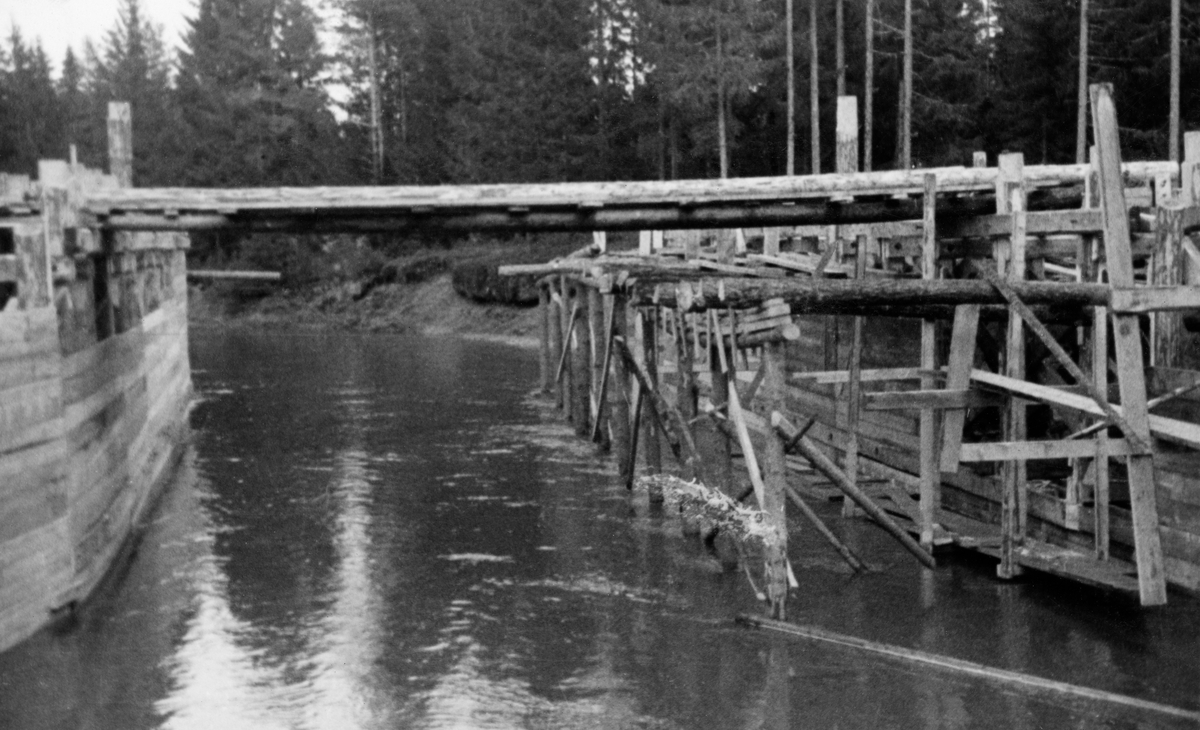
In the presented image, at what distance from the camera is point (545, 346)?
96.7 feet

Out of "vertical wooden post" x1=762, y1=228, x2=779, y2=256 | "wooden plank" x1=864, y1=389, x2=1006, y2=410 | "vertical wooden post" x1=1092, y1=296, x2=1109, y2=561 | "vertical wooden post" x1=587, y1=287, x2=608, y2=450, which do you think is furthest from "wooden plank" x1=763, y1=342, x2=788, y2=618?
"vertical wooden post" x1=587, y1=287, x2=608, y2=450

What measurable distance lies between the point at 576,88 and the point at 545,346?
65.1 ft

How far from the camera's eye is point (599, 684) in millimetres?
10938

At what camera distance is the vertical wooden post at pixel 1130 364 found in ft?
36.9

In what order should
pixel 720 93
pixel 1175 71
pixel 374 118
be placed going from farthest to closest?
pixel 374 118 < pixel 720 93 < pixel 1175 71

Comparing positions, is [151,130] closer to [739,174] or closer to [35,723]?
[739,174]

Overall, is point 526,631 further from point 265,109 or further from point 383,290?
point 265,109

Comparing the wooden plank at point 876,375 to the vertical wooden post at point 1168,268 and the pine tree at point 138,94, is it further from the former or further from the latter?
the pine tree at point 138,94

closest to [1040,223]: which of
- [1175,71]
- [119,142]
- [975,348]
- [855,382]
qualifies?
[975,348]

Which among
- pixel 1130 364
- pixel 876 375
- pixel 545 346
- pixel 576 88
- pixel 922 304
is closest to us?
pixel 1130 364

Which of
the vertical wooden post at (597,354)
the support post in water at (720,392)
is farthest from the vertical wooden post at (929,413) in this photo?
the vertical wooden post at (597,354)

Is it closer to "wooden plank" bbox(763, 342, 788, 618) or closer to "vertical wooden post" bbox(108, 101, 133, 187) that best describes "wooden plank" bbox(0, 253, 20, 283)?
"wooden plank" bbox(763, 342, 788, 618)

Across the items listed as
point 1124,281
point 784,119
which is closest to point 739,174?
point 784,119

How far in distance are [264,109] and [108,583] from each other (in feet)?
154
